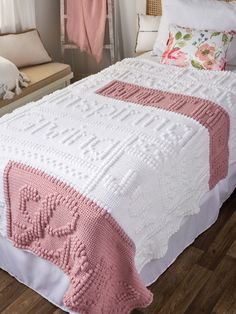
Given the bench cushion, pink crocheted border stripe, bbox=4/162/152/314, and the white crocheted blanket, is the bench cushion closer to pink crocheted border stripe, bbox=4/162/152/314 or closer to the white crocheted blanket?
the white crocheted blanket

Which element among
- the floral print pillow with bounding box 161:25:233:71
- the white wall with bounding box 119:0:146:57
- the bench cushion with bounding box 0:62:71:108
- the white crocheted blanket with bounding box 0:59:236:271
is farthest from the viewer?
the white wall with bounding box 119:0:146:57

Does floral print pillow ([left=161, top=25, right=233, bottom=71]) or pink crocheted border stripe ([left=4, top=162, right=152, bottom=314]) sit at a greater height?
floral print pillow ([left=161, top=25, right=233, bottom=71])

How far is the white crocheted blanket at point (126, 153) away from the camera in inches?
55.7

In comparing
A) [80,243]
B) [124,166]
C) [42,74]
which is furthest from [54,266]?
A: [42,74]

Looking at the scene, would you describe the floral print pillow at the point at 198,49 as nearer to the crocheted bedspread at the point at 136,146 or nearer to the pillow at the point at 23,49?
the crocheted bedspread at the point at 136,146

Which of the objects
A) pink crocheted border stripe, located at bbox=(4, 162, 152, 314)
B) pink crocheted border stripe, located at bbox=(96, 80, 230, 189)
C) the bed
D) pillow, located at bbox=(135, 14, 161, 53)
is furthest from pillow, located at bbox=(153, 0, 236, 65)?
pink crocheted border stripe, located at bbox=(4, 162, 152, 314)

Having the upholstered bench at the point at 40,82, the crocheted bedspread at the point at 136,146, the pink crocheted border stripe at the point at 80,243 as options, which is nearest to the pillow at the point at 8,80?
the upholstered bench at the point at 40,82

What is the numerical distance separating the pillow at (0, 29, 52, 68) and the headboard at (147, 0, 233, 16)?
871 millimetres

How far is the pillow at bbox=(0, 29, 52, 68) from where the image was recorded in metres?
2.96

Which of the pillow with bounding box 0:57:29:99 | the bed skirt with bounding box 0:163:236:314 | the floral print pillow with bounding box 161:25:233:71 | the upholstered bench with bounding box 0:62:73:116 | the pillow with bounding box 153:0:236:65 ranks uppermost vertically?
the pillow with bounding box 153:0:236:65

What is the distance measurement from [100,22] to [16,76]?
1.03m

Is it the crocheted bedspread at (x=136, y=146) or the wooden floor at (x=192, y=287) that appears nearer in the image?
the crocheted bedspread at (x=136, y=146)

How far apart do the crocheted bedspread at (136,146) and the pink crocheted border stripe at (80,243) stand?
19 mm

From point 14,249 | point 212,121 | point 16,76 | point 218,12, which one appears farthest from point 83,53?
point 14,249
